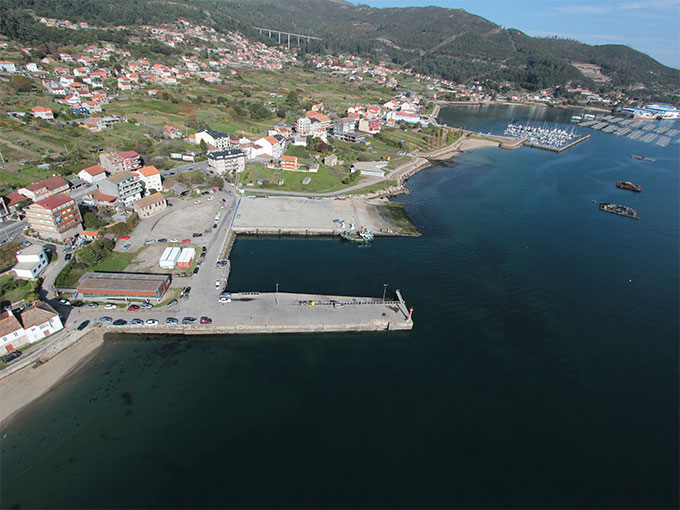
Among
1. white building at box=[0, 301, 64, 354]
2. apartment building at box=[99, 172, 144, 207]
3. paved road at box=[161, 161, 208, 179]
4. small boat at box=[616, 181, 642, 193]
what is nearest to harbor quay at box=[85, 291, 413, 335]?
white building at box=[0, 301, 64, 354]

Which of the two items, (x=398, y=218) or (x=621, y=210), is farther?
(x=621, y=210)

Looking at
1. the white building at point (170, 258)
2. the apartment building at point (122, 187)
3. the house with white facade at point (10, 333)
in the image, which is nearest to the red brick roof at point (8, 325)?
the house with white facade at point (10, 333)

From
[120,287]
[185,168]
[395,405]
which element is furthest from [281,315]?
[185,168]

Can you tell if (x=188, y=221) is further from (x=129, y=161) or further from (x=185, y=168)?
(x=185, y=168)

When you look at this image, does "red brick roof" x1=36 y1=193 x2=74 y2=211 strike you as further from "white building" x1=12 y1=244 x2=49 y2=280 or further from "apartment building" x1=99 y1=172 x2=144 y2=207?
→ "apartment building" x1=99 y1=172 x2=144 y2=207

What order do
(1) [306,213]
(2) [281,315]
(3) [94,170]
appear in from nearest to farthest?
(2) [281,315]
(1) [306,213]
(3) [94,170]

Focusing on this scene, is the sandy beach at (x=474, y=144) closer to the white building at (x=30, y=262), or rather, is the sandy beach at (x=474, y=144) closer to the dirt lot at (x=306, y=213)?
the dirt lot at (x=306, y=213)
